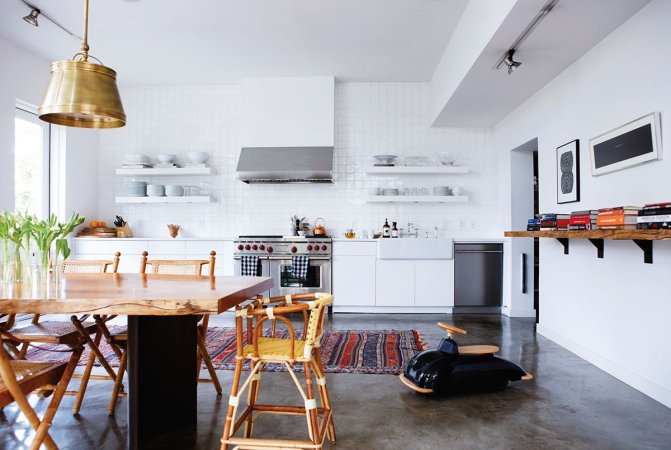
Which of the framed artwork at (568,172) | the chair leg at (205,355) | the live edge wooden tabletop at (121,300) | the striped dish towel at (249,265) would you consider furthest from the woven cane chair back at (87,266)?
the framed artwork at (568,172)

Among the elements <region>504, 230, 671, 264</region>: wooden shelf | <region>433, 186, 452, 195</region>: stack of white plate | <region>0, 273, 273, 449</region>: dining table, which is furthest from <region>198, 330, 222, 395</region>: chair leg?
<region>433, 186, 452, 195</region>: stack of white plate

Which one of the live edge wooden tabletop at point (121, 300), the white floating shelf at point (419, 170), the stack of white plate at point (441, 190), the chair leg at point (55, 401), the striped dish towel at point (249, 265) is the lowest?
the chair leg at point (55, 401)

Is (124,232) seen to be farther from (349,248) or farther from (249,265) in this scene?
(349,248)

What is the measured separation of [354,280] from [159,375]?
3541mm

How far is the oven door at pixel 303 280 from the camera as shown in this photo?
5523 mm

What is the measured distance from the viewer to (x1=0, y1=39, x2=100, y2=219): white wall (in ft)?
15.6

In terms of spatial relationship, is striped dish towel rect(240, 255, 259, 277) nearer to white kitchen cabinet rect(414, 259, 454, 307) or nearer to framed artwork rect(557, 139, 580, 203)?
white kitchen cabinet rect(414, 259, 454, 307)

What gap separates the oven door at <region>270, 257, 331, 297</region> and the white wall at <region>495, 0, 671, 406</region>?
248 cm

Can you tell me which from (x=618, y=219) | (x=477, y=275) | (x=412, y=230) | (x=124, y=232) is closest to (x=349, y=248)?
(x=412, y=230)

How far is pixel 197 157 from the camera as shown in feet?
20.0

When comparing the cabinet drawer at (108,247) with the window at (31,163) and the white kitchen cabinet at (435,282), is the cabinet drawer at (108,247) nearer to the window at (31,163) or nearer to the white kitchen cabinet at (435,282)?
the window at (31,163)

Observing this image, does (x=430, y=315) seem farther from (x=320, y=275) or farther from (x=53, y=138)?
(x=53, y=138)

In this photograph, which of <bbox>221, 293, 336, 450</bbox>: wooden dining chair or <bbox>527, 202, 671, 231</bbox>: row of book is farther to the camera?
<bbox>527, 202, 671, 231</bbox>: row of book

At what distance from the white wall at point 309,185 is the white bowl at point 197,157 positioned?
174 mm
